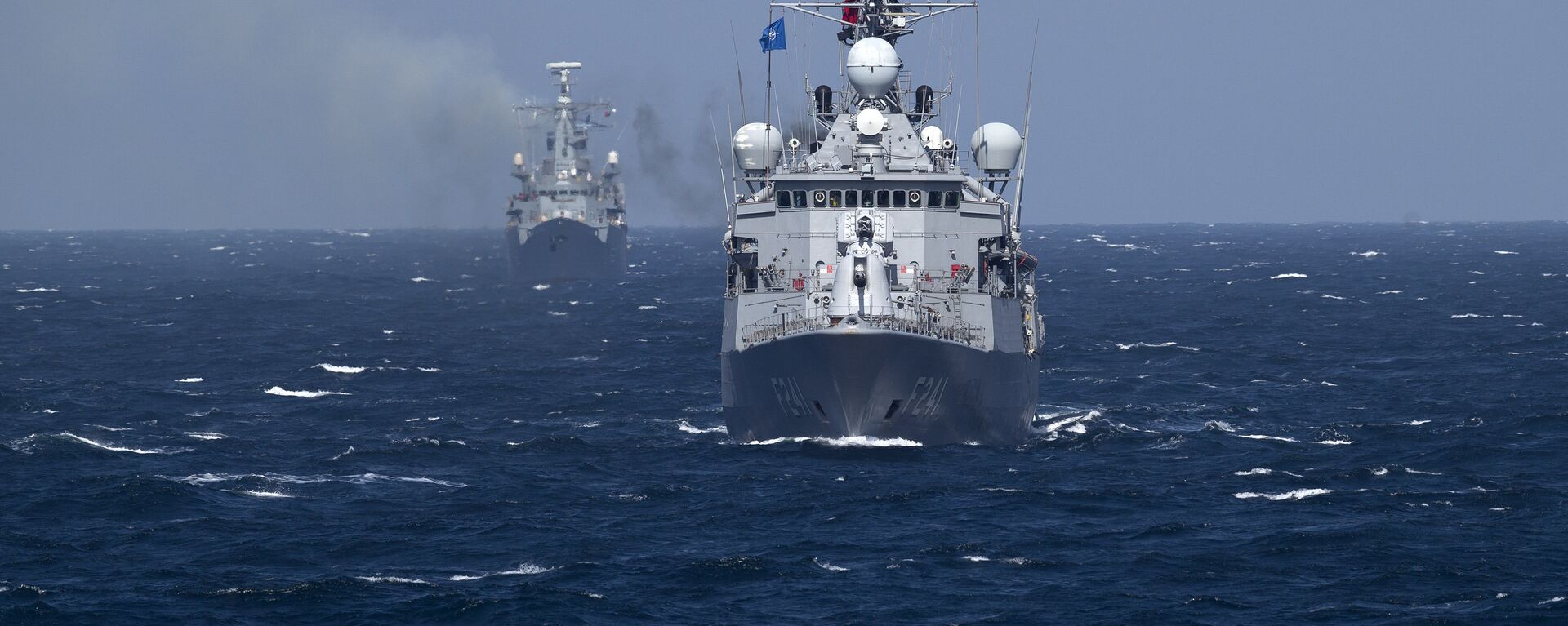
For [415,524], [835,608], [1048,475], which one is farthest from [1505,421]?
[415,524]

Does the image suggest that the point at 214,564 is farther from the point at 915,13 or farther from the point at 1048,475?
the point at 915,13

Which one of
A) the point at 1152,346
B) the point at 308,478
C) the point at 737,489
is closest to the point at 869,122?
the point at 737,489

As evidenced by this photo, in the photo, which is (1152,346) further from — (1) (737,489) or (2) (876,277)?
(1) (737,489)

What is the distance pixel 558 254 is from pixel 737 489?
8473 centimetres

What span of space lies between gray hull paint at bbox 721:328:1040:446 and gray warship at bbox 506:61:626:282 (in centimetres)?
7947

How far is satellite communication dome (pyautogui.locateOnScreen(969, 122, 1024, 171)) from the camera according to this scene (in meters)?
45.9

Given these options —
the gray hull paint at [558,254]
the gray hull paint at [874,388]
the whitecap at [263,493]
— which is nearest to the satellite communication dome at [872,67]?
the gray hull paint at [874,388]

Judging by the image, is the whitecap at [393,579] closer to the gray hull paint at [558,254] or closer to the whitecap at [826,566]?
the whitecap at [826,566]

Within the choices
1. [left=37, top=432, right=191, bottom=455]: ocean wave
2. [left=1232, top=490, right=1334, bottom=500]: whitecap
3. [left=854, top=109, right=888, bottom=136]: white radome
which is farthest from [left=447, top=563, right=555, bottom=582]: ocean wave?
[left=854, top=109, right=888, bottom=136]: white radome

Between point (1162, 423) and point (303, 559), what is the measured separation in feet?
75.5

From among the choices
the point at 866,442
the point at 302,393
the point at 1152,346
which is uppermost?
the point at 866,442

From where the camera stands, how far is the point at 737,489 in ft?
108

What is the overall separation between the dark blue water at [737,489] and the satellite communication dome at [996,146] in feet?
22.4

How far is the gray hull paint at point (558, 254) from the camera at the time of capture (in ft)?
381
